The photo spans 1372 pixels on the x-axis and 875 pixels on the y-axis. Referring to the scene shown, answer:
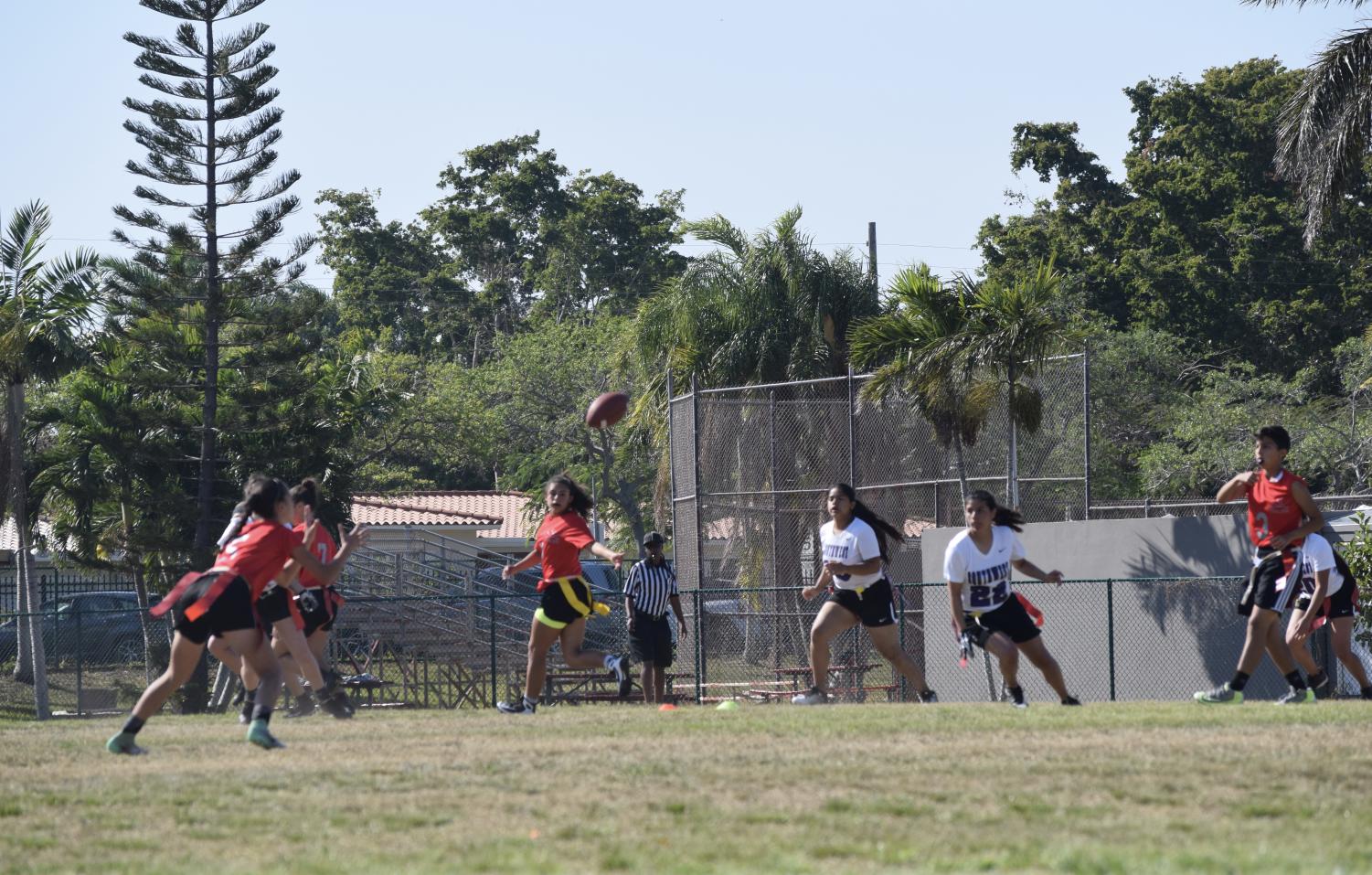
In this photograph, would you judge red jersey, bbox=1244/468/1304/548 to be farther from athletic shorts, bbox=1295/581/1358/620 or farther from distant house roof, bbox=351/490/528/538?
distant house roof, bbox=351/490/528/538

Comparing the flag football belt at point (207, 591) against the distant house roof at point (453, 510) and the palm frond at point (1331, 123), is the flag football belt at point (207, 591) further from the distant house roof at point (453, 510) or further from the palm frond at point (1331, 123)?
the distant house roof at point (453, 510)

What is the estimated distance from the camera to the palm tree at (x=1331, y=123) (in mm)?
18031

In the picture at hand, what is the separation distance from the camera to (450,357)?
6266cm

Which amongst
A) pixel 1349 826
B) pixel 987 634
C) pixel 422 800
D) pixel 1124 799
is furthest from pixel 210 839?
pixel 987 634

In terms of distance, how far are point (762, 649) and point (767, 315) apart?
650 centimetres

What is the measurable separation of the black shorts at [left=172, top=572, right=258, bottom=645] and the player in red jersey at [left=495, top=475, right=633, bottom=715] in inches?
117

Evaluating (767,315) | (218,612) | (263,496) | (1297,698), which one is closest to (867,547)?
(1297,698)

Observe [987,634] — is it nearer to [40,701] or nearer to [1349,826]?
[1349,826]

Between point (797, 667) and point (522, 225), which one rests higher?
point (522, 225)

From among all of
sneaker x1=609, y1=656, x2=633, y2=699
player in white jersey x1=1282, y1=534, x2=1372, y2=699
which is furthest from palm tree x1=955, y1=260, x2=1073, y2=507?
player in white jersey x1=1282, y1=534, x2=1372, y2=699

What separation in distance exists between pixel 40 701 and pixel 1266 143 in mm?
31394

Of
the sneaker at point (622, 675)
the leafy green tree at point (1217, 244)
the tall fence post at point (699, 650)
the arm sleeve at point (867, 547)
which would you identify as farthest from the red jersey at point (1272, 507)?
the leafy green tree at point (1217, 244)

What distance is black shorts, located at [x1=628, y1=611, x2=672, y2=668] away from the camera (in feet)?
50.3

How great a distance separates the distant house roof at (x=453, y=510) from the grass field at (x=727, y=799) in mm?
29027
